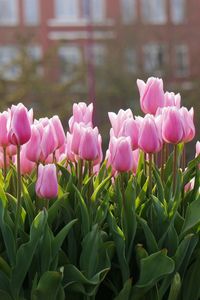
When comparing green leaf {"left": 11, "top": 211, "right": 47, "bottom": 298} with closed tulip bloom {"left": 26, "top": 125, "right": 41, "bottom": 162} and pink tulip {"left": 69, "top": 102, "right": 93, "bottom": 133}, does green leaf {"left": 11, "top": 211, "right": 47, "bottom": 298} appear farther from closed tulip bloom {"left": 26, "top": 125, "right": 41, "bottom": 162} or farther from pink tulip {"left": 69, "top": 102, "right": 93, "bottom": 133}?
pink tulip {"left": 69, "top": 102, "right": 93, "bottom": 133}

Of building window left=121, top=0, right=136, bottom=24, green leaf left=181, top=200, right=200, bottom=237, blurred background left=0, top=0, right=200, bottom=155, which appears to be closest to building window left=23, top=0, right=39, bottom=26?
blurred background left=0, top=0, right=200, bottom=155

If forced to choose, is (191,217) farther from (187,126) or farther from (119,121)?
(119,121)

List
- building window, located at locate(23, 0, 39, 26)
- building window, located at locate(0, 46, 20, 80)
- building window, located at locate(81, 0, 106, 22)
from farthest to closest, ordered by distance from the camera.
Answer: building window, located at locate(23, 0, 39, 26)
building window, located at locate(81, 0, 106, 22)
building window, located at locate(0, 46, 20, 80)

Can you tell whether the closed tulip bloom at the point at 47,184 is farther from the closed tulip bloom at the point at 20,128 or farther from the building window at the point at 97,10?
the building window at the point at 97,10

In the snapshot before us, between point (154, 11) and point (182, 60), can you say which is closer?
point (154, 11)

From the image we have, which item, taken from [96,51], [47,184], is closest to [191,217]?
[47,184]

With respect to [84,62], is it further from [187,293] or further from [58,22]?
[187,293]

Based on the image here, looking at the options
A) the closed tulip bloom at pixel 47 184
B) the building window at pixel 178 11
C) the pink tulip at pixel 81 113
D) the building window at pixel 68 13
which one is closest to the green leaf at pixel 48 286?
the closed tulip bloom at pixel 47 184

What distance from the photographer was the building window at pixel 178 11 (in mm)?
42750

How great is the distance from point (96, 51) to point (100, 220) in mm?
39727

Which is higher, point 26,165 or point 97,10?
point 26,165

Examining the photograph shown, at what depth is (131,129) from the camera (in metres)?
1.91

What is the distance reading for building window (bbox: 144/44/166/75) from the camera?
41.3 metres

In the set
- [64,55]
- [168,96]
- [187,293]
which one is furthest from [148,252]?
[64,55]
